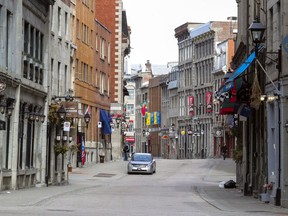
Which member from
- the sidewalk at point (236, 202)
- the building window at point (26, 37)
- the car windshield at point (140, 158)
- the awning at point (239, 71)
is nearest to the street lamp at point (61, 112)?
the building window at point (26, 37)

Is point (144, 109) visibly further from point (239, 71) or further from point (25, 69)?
point (239, 71)

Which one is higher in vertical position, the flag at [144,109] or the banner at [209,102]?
the flag at [144,109]

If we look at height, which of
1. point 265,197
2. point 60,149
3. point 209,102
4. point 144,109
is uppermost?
point 144,109

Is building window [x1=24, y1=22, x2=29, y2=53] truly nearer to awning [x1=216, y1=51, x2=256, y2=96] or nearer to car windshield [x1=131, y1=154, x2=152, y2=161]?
awning [x1=216, y1=51, x2=256, y2=96]

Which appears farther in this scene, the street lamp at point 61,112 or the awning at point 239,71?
the street lamp at point 61,112

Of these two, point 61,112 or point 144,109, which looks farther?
point 144,109

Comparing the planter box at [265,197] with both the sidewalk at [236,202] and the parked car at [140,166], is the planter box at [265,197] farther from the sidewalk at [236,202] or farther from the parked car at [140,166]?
the parked car at [140,166]

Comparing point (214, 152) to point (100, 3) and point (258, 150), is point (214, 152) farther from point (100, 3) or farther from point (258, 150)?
point (258, 150)

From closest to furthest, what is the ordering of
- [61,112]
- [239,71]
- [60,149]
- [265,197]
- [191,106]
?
1. [265,197]
2. [239,71]
3. [61,112]
4. [60,149]
5. [191,106]

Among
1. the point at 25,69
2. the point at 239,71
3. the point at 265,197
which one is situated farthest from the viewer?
the point at 25,69

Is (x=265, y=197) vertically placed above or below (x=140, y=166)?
below

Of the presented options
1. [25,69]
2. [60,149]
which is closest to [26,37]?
[25,69]

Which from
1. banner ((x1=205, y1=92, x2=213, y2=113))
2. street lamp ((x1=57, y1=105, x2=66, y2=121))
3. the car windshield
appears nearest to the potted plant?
street lamp ((x1=57, y1=105, x2=66, y2=121))

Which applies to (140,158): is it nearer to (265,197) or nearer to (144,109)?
(265,197)
